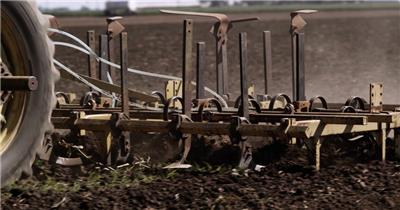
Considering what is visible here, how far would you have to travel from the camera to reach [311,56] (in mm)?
20297

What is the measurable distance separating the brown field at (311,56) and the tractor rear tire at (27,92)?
26.9 feet

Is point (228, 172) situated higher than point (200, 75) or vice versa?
point (200, 75)

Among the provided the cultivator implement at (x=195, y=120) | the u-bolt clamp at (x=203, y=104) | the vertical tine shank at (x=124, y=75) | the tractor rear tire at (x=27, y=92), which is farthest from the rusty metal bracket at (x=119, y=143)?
the tractor rear tire at (x=27, y=92)

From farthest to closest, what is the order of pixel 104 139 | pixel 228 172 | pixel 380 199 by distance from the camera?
pixel 104 139 < pixel 228 172 < pixel 380 199

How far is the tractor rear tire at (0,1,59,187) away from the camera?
15.3 ft

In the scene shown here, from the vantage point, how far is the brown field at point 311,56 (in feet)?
46.9

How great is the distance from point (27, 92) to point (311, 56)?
15979mm

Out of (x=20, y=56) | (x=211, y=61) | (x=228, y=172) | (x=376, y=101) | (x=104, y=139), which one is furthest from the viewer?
(x=211, y=61)

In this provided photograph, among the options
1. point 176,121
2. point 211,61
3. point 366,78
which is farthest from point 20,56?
point 211,61

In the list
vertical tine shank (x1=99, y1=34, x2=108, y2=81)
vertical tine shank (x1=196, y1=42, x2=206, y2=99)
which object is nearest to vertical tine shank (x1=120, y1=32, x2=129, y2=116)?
vertical tine shank (x1=196, y1=42, x2=206, y2=99)

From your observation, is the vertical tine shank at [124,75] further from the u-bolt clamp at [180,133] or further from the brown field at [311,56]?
the brown field at [311,56]

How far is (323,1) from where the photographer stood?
5559 cm

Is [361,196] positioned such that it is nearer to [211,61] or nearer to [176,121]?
[176,121]

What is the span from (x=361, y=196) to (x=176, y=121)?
5.28 ft
